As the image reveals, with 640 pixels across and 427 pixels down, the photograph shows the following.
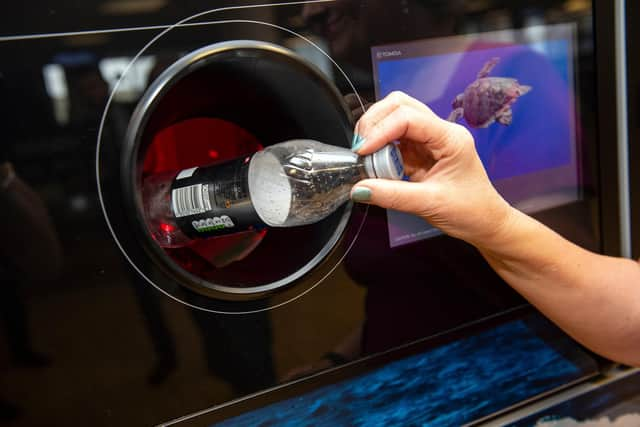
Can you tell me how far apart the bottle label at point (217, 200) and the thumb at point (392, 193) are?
17 cm

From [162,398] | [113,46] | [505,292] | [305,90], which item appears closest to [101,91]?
[113,46]

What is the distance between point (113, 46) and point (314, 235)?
0.41 m

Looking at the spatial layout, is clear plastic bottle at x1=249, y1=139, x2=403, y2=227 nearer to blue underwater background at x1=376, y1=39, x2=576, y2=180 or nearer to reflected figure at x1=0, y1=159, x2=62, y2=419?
blue underwater background at x1=376, y1=39, x2=576, y2=180

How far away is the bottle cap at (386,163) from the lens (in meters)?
0.71

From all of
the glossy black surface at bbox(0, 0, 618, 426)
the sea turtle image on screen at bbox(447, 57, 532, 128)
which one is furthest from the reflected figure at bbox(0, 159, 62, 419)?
the sea turtle image on screen at bbox(447, 57, 532, 128)

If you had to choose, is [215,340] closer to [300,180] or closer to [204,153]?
[300,180]

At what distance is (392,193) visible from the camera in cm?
70

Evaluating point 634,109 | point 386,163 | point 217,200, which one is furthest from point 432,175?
point 634,109

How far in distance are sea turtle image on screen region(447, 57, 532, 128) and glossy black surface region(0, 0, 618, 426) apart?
0.09 meters

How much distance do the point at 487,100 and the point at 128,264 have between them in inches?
25.1

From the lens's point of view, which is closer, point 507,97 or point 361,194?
point 361,194

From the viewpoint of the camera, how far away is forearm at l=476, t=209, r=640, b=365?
904mm

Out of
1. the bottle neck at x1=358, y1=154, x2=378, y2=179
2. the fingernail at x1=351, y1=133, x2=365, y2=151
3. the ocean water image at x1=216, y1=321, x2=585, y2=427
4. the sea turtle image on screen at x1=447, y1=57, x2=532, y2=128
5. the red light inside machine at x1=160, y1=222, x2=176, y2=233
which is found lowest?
the ocean water image at x1=216, y1=321, x2=585, y2=427

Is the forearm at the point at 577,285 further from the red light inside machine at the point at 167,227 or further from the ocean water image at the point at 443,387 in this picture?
the red light inside machine at the point at 167,227
